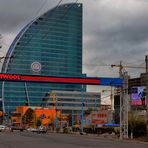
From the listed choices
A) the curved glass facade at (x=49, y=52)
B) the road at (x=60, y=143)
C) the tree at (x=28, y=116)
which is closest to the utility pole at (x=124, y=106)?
the road at (x=60, y=143)

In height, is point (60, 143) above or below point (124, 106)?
below

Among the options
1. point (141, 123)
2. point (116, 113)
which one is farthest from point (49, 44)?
point (141, 123)

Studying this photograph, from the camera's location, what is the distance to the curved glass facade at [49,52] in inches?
3979

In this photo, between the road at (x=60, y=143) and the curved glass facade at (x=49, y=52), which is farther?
the curved glass facade at (x=49, y=52)

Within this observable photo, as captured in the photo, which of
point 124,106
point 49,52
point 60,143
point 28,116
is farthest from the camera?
point 28,116

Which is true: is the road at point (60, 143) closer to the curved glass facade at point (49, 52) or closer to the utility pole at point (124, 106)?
the utility pole at point (124, 106)

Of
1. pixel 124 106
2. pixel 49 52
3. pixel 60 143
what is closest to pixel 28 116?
pixel 49 52

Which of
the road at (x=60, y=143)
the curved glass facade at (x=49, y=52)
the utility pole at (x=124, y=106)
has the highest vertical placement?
the curved glass facade at (x=49, y=52)

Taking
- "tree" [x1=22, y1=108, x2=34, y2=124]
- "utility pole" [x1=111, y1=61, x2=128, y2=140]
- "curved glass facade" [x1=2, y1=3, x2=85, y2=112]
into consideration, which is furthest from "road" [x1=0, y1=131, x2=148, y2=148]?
"tree" [x1=22, y1=108, x2=34, y2=124]

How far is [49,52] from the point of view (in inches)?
5453

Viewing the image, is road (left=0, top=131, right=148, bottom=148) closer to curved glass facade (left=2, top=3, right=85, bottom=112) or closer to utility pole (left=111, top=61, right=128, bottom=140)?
utility pole (left=111, top=61, right=128, bottom=140)

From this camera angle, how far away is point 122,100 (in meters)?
56.1

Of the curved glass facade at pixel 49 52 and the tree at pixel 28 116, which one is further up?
the curved glass facade at pixel 49 52

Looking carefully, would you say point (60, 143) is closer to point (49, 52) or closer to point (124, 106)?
point (124, 106)
